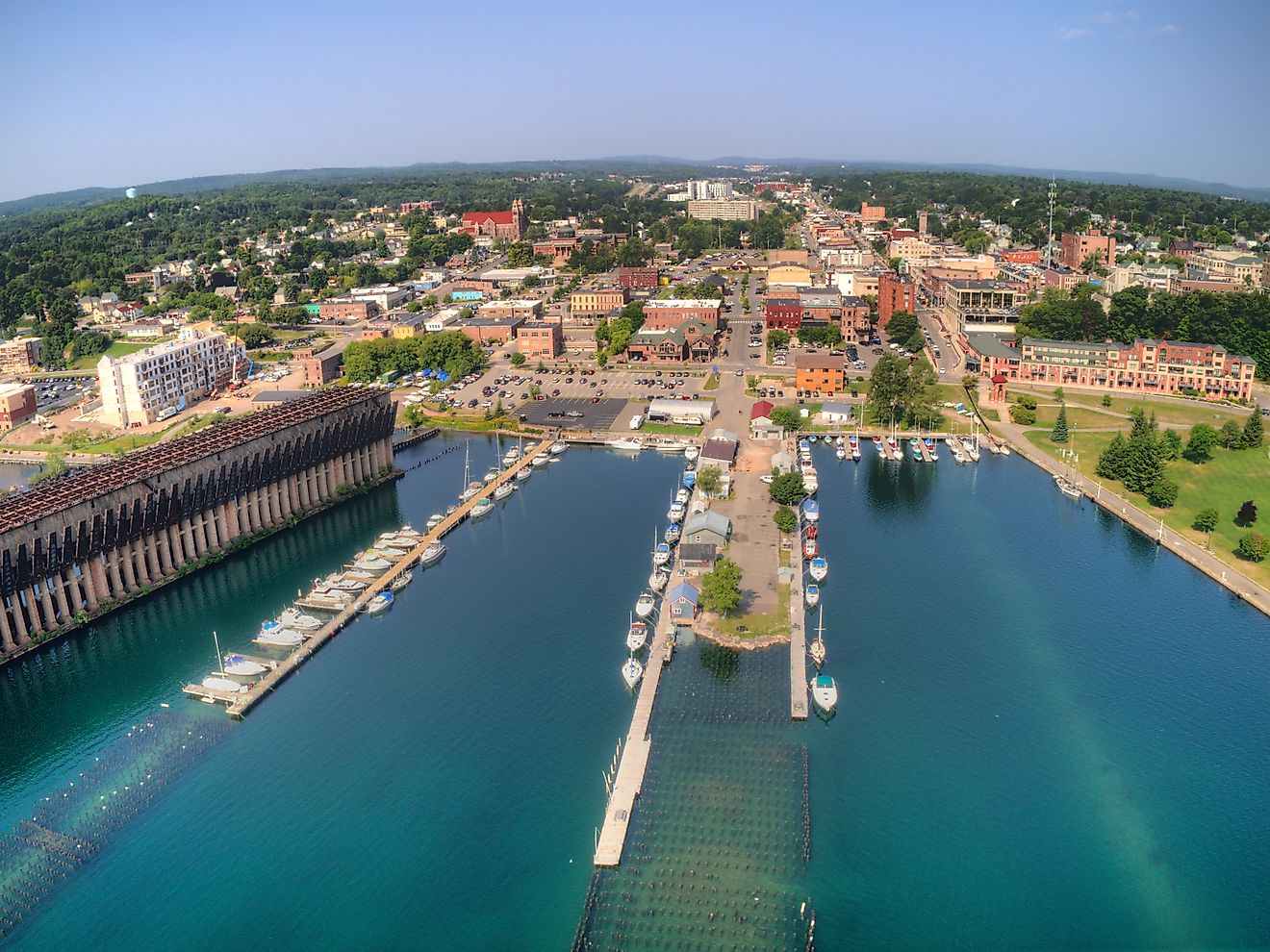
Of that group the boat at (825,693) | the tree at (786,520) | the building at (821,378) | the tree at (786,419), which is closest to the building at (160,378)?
the tree at (786,419)

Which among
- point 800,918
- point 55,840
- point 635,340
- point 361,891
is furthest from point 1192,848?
point 635,340

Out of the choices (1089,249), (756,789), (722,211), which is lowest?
(756,789)

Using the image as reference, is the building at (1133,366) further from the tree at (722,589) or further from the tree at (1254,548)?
the tree at (722,589)

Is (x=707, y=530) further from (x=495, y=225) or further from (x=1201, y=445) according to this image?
(x=495, y=225)

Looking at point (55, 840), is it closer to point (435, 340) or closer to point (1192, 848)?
point (1192, 848)

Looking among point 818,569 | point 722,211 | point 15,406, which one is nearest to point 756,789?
point 818,569
